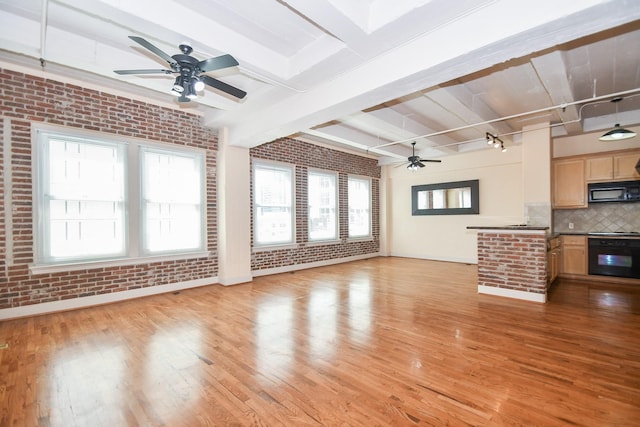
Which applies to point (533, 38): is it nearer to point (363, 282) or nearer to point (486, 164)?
point (363, 282)

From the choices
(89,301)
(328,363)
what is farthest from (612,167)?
(89,301)

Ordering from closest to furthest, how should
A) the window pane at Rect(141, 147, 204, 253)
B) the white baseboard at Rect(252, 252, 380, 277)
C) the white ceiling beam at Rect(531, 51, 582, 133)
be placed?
the white ceiling beam at Rect(531, 51, 582, 133), the window pane at Rect(141, 147, 204, 253), the white baseboard at Rect(252, 252, 380, 277)

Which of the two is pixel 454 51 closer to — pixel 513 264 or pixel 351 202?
pixel 513 264

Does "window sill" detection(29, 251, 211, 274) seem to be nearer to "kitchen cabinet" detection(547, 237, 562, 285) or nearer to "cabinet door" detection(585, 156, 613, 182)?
"kitchen cabinet" detection(547, 237, 562, 285)

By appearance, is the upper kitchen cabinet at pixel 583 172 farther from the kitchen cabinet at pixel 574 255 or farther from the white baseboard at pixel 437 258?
the white baseboard at pixel 437 258

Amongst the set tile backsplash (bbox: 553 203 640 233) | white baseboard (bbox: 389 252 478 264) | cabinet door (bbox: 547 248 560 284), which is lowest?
white baseboard (bbox: 389 252 478 264)

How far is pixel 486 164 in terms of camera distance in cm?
761

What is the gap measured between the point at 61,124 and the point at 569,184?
30.6ft

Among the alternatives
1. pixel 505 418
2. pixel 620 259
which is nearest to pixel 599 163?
pixel 620 259

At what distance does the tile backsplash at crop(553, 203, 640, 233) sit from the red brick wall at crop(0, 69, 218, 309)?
8106 millimetres

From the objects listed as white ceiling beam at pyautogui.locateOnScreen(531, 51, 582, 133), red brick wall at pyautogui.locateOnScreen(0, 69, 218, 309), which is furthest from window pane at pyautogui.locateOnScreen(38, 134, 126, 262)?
white ceiling beam at pyautogui.locateOnScreen(531, 51, 582, 133)

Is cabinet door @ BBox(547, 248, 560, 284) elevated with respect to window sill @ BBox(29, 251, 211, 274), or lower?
lower

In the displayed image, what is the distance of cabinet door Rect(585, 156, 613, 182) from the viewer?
5656 mm

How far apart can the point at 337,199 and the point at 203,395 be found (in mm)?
6401
